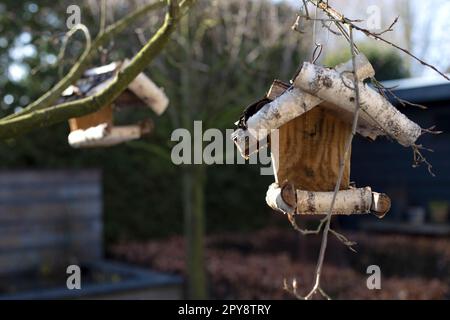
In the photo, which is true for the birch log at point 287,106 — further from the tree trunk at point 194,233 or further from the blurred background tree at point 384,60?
the blurred background tree at point 384,60

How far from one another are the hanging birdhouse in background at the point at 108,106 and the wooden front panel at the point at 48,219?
391 cm

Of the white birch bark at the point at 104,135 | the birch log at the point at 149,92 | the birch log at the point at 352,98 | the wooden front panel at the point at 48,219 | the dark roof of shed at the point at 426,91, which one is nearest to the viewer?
the birch log at the point at 352,98

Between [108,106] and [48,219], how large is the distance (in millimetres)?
4424

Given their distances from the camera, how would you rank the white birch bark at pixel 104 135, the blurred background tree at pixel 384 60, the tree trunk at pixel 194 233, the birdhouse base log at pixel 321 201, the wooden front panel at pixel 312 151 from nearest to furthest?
the birdhouse base log at pixel 321 201 → the wooden front panel at pixel 312 151 → the white birch bark at pixel 104 135 → the tree trunk at pixel 194 233 → the blurred background tree at pixel 384 60

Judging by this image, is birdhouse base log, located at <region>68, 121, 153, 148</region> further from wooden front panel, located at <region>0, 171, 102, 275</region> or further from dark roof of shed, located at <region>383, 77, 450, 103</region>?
dark roof of shed, located at <region>383, 77, 450, 103</region>

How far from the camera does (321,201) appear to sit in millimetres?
2693

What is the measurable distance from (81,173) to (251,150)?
6412 mm

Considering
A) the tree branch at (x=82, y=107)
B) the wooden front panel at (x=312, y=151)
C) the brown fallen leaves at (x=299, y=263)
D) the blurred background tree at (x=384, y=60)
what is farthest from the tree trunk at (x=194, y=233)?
the blurred background tree at (x=384, y=60)

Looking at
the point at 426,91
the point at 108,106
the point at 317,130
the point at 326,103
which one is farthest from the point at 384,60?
the point at 326,103

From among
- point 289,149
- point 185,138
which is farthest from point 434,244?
point 289,149

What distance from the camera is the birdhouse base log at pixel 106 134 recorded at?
4.27m

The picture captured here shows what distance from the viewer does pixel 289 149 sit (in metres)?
2.84

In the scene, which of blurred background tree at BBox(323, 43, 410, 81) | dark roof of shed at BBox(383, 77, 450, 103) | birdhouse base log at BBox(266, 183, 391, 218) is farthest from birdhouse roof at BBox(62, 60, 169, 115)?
blurred background tree at BBox(323, 43, 410, 81)

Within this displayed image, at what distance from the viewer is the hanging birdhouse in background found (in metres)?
4.30
